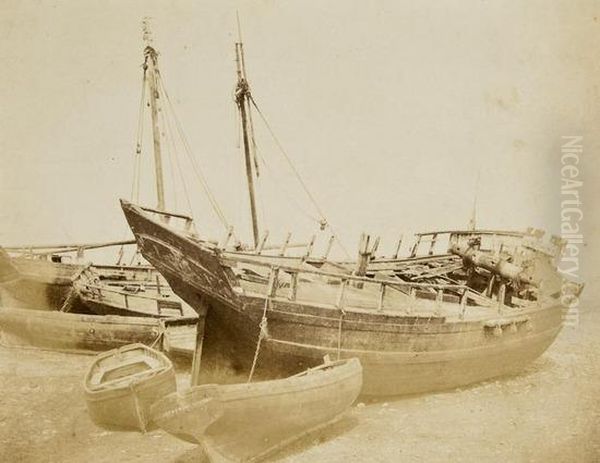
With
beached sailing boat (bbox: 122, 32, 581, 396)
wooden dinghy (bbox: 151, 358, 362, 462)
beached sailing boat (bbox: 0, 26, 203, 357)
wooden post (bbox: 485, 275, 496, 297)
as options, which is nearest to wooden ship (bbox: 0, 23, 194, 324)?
beached sailing boat (bbox: 0, 26, 203, 357)

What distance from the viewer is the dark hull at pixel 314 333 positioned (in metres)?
8.37

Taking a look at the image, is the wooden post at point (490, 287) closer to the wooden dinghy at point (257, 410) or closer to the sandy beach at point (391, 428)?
the sandy beach at point (391, 428)

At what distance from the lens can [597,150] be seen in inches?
473

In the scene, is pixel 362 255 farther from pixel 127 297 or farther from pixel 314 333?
pixel 127 297

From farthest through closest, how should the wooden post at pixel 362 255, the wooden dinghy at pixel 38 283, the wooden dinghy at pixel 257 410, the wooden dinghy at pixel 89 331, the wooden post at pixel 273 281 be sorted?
the wooden dinghy at pixel 38 283 < the wooden dinghy at pixel 89 331 < the wooden post at pixel 362 255 < the wooden post at pixel 273 281 < the wooden dinghy at pixel 257 410

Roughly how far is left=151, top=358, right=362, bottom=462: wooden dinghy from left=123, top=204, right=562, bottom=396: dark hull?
0.72m

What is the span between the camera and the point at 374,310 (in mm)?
9570

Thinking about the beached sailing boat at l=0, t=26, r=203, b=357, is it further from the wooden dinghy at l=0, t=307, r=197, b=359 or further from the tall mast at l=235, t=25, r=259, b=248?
the tall mast at l=235, t=25, r=259, b=248

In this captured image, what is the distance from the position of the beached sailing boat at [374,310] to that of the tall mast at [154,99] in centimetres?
859

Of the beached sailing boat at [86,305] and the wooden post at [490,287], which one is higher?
the wooden post at [490,287]

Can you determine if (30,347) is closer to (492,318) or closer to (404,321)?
(404,321)

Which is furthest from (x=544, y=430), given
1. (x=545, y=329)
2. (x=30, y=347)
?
(x=30, y=347)

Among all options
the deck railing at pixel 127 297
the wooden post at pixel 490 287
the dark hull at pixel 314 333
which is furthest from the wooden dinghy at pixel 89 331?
the wooden post at pixel 490 287

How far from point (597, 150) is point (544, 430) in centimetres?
735
